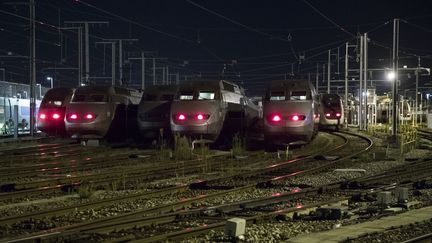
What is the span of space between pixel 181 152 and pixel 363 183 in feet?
30.6

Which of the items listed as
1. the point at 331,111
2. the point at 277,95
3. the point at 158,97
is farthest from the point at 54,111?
the point at 331,111

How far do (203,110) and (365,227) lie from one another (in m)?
16.2

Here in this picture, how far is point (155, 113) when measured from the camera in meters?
28.2

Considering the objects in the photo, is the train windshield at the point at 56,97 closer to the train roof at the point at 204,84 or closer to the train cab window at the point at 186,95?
the train roof at the point at 204,84

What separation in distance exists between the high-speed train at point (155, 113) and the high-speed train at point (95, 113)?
4.05 ft

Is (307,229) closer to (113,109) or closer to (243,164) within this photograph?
(243,164)

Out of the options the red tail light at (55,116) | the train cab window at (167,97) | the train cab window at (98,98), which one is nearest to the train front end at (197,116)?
the train cab window at (167,97)

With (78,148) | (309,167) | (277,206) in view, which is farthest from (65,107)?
(277,206)

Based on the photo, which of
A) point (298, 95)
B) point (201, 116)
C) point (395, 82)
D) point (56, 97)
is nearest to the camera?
point (201, 116)

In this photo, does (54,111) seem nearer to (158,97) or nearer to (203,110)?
(158,97)

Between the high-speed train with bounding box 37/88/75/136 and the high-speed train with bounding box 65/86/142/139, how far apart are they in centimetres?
239

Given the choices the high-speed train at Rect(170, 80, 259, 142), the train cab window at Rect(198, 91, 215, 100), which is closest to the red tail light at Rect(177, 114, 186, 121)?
the high-speed train at Rect(170, 80, 259, 142)

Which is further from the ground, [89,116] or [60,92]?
[60,92]

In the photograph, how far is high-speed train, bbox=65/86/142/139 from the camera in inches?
1078
